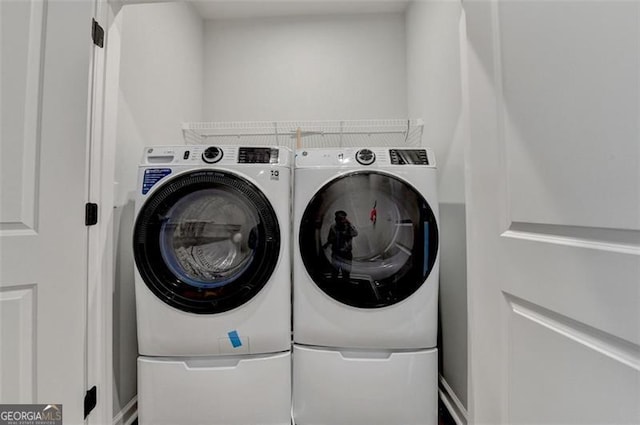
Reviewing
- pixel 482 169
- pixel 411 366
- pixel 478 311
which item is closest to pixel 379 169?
pixel 482 169

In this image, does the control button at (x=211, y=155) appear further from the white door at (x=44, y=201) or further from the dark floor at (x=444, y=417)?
the dark floor at (x=444, y=417)

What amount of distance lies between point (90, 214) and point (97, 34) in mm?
695

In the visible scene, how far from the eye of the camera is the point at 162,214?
1.09 meters

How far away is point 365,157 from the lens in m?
1.16

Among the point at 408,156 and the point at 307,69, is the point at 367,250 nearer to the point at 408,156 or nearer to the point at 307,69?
the point at 408,156

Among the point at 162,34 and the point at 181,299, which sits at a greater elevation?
the point at 162,34

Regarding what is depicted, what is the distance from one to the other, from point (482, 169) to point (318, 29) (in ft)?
6.30

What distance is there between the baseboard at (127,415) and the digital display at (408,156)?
1624mm

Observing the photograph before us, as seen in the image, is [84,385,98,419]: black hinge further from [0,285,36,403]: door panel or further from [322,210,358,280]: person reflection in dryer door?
[322,210,358,280]: person reflection in dryer door

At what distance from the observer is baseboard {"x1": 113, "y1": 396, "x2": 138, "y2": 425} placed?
1149mm

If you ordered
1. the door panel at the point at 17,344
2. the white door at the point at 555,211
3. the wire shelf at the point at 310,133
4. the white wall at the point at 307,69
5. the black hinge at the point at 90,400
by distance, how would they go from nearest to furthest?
the white door at the point at 555,211
the door panel at the point at 17,344
the black hinge at the point at 90,400
the wire shelf at the point at 310,133
the white wall at the point at 307,69

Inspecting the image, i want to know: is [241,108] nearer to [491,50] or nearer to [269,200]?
[269,200]

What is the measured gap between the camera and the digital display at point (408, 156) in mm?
1145

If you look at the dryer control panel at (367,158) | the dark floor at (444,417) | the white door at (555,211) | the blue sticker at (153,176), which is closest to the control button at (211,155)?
the blue sticker at (153,176)
